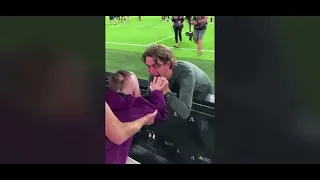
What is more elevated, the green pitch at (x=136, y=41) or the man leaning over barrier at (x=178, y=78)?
the green pitch at (x=136, y=41)

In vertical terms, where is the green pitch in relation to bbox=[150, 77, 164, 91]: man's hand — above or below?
above

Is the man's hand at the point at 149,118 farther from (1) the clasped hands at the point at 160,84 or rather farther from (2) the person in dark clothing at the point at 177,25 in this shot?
(2) the person in dark clothing at the point at 177,25

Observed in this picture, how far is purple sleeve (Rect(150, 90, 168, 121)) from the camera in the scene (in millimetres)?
2676

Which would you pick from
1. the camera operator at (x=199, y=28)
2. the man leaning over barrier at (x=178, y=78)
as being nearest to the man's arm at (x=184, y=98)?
the man leaning over barrier at (x=178, y=78)

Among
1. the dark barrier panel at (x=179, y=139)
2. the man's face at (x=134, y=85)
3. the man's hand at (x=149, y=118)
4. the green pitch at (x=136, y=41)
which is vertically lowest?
the dark barrier panel at (x=179, y=139)

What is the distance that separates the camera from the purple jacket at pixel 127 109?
2678 mm

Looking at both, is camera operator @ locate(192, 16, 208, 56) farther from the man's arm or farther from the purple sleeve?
the purple sleeve

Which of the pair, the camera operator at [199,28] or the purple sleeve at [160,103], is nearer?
the camera operator at [199,28]

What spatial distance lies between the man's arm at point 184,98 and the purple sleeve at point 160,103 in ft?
0.22

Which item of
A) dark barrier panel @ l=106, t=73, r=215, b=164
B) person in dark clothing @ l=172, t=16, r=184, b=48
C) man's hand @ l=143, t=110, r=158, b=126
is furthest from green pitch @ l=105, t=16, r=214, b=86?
man's hand @ l=143, t=110, r=158, b=126

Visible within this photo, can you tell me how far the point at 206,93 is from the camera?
260 centimetres

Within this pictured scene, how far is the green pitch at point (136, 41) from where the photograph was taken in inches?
103
